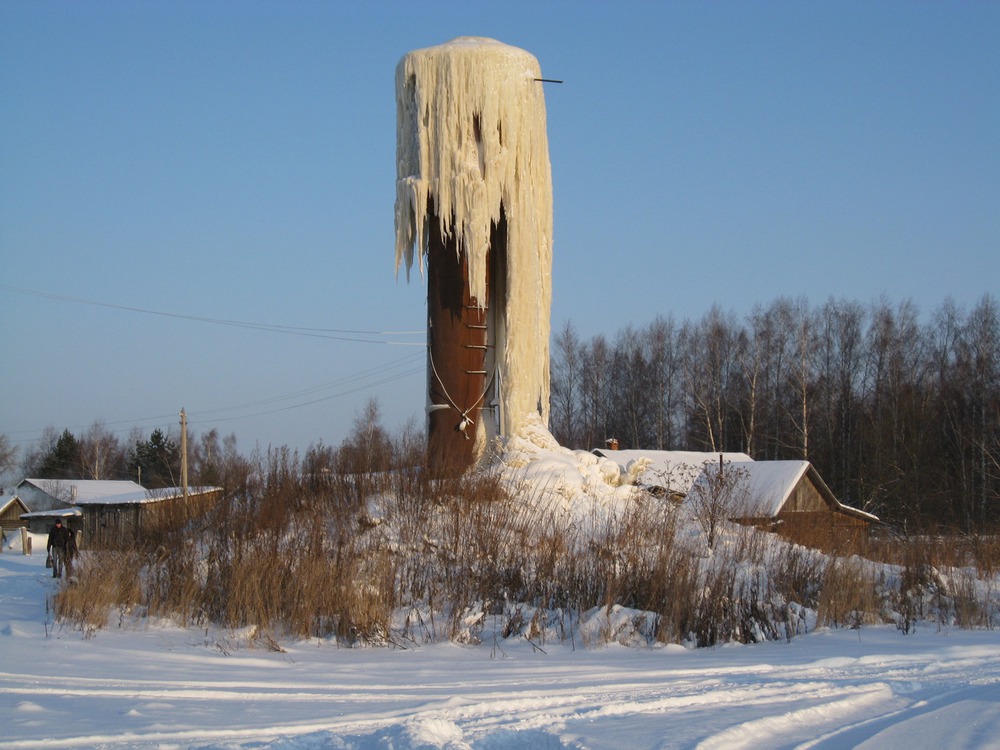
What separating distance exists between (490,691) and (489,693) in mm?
136

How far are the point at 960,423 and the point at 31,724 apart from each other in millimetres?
38687

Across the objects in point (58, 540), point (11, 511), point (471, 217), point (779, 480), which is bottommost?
point (58, 540)

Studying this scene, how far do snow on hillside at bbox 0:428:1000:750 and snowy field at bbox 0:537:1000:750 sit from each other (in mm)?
17

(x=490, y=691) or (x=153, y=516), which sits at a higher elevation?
(x=153, y=516)

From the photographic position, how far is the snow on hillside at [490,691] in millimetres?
5254

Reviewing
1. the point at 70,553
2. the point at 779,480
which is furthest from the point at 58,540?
the point at 779,480

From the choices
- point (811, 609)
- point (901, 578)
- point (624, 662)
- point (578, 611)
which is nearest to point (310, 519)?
point (578, 611)

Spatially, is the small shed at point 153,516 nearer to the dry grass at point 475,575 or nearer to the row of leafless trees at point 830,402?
the dry grass at point 475,575

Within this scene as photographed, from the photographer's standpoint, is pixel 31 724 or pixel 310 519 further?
pixel 310 519

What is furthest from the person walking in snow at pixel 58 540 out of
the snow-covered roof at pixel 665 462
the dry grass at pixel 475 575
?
the snow-covered roof at pixel 665 462

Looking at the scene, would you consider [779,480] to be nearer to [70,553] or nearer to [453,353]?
[453,353]

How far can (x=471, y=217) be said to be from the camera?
14609 mm

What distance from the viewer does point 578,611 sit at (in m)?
10.5

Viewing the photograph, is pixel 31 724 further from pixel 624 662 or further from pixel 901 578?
pixel 901 578
